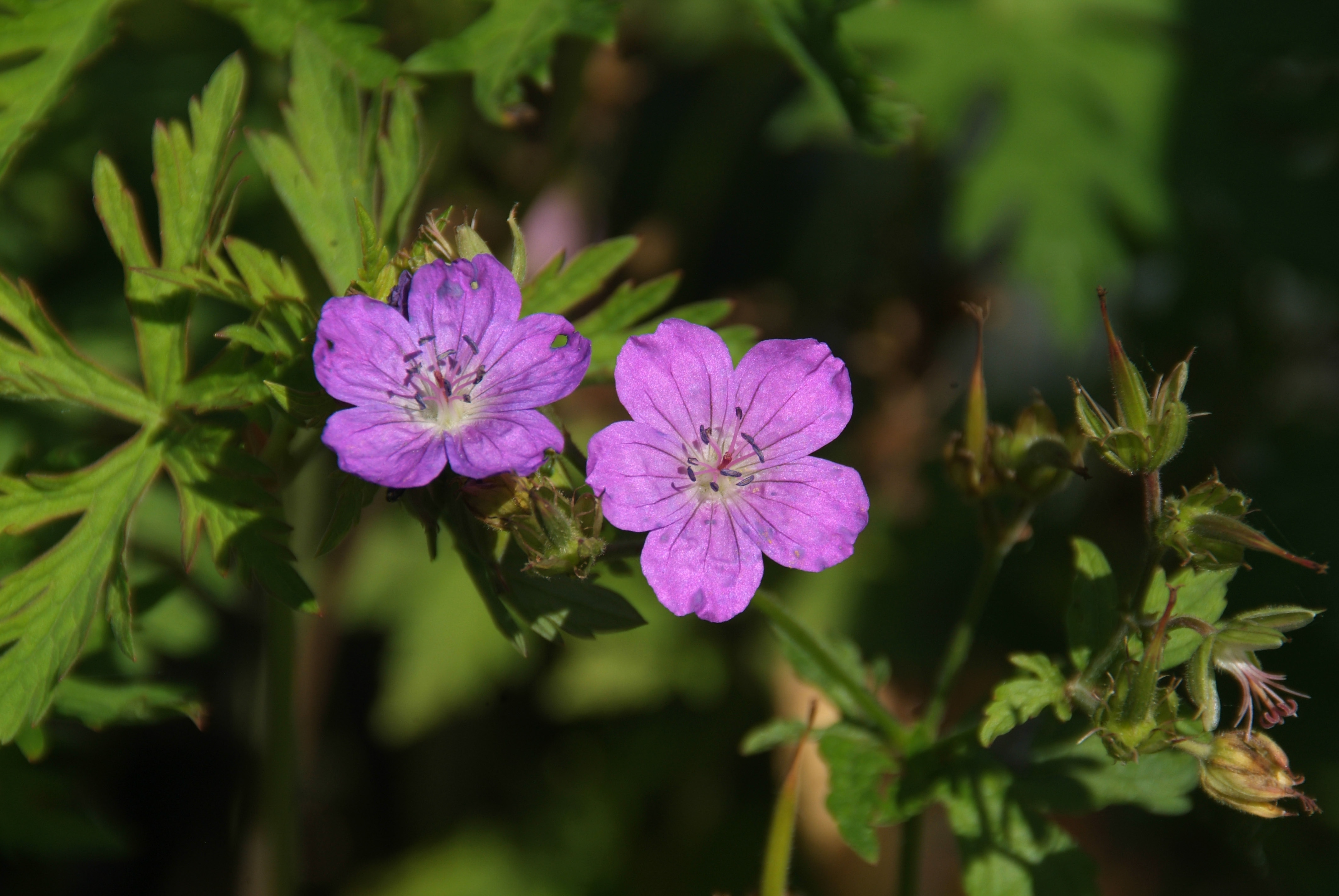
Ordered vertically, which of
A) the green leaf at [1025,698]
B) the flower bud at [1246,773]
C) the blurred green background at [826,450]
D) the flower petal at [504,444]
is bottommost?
the blurred green background at [826,450]

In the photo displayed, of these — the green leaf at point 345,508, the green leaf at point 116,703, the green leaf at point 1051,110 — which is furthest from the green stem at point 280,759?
the green leaf at point 1051,110

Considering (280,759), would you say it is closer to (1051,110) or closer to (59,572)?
(59,572)

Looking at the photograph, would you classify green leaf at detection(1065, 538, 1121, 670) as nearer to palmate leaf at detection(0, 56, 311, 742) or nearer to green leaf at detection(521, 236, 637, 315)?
green leaf at detection(521, 236, 637, 315)

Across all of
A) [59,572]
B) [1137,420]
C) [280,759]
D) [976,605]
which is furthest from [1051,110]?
[59,572]

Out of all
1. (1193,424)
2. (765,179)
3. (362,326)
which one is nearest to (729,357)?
(362,326)

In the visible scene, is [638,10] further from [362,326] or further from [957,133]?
[362,326]

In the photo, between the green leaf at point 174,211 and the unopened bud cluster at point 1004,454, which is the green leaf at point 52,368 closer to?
the green leaf at point 174,211
